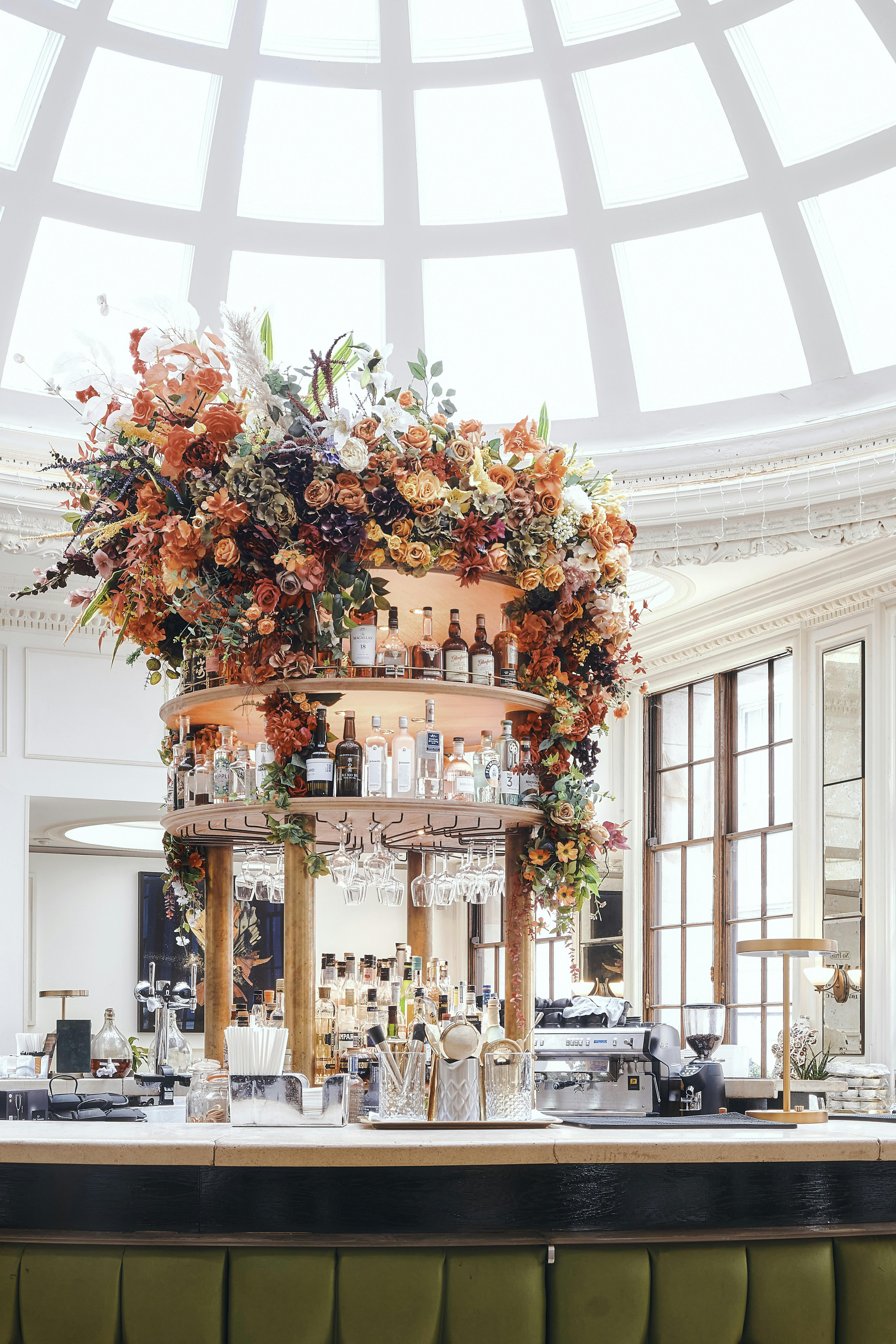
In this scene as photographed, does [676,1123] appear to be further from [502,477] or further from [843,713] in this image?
[843,713]

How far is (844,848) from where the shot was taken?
10023 mm

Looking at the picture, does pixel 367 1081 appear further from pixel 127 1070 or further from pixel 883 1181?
pixel 127 1070

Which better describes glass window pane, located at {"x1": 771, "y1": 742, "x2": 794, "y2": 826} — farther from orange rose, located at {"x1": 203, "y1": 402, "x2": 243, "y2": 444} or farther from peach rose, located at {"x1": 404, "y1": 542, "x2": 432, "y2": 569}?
orange rose, located at {"x1": 203, "y1": 402, "x2": 243, "y2": 444}

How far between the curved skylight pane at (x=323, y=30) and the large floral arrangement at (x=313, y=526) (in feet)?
16.1

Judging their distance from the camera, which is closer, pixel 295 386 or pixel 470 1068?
pixel 470 1068

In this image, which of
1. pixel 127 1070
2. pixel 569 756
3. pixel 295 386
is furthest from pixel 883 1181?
pixel 127 1070

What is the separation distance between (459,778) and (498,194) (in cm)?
608

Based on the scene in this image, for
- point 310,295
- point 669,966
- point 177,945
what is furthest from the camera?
point 177,945

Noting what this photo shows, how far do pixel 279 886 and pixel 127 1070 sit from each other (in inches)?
193

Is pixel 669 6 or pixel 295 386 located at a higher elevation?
pixel 669 6

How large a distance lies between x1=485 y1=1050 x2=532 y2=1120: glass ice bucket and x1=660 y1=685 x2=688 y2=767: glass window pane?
8954 mm

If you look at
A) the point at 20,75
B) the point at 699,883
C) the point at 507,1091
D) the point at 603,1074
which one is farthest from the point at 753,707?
the point at 507,1091

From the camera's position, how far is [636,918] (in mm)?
12414

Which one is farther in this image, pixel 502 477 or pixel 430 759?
pixel 430 759
